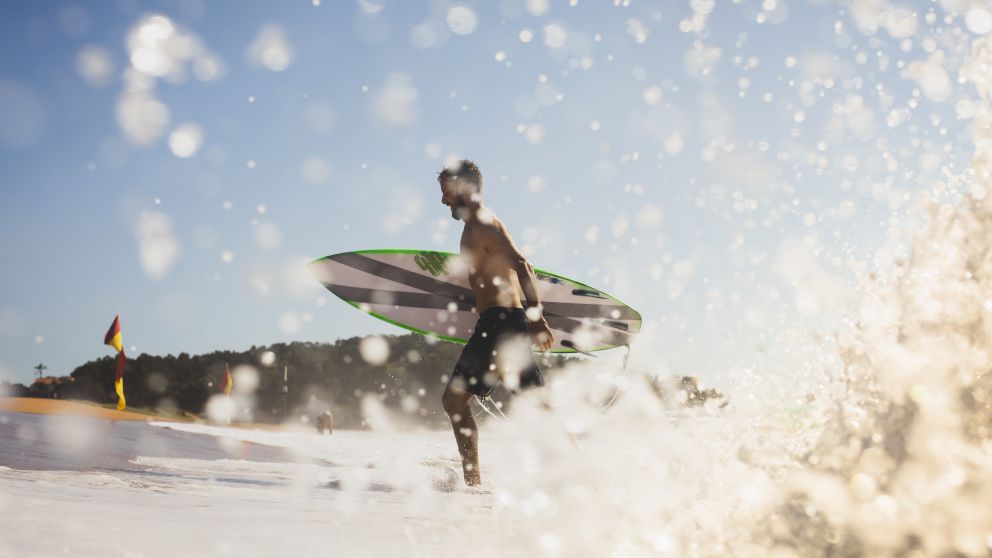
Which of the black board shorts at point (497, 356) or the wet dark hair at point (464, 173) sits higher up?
the wet dark hair at point (464, 173)

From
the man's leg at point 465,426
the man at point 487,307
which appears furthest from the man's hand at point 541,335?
the man's leg at point 465,426

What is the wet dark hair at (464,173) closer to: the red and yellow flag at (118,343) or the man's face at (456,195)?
the man's face at (456,195)

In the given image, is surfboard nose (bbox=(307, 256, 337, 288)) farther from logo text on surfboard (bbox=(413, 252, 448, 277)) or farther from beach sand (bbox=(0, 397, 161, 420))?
beach sand (bbox=(0, 397, 161, 420))

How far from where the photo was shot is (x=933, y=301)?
2258mm

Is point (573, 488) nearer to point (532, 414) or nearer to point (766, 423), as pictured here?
point (532, 414)

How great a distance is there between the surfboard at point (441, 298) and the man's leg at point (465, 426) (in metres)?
2.87

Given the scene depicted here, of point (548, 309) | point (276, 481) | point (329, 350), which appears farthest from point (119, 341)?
point (329, 350)

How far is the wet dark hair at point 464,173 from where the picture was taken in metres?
3.94

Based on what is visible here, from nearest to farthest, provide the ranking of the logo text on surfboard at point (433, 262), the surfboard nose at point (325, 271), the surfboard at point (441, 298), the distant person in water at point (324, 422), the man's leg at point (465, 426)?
the man's leg at point (465, 426), the surfboard at point (441, 298), the logo text on surfboard at point (433, 262), the surfboard nose at point (325, 271), the distant person in water at point (324, 422)

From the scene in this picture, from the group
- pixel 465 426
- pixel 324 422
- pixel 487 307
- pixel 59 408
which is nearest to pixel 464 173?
pixel 487 307

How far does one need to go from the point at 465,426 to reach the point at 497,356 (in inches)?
20.6

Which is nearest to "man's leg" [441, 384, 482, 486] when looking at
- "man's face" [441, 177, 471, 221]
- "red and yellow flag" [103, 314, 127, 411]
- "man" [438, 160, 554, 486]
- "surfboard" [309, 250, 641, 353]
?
"man" [438, 160, 554, 486]

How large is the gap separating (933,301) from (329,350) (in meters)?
48.4

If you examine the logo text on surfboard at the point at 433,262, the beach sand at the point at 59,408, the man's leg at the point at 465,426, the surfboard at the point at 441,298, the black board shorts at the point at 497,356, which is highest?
the logo text on surfboard at the point at 433,262
